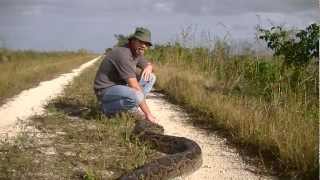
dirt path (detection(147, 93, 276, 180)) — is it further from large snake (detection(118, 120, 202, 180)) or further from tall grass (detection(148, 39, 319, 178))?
tall grass (detection(148, 39, 319, 178))

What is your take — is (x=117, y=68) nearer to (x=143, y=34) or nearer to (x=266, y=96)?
(x=143, y=34)

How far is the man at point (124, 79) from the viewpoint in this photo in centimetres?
905

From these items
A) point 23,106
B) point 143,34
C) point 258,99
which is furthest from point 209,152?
point 23,106

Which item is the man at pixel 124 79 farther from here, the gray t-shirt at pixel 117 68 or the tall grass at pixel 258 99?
the tall grass at pixel 258 99

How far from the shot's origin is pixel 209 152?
7.57 meters

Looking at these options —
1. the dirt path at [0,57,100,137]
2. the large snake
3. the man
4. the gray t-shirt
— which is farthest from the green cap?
the dirt path at [0,57,100,137]

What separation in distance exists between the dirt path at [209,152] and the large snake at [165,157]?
0.50ft

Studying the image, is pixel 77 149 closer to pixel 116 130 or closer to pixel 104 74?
pixel 116 130

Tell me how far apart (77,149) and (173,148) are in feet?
4.38

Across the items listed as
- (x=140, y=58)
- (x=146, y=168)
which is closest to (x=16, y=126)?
(x=140, y=58)

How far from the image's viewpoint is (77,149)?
7.31m

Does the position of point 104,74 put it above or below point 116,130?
above

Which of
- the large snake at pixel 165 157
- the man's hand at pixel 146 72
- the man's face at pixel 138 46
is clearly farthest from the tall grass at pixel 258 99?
the man's face at pixel 138 46

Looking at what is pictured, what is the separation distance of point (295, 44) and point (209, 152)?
13.6 ft
